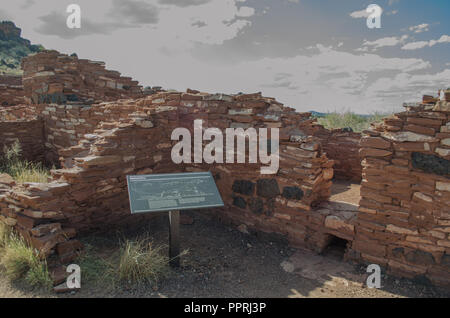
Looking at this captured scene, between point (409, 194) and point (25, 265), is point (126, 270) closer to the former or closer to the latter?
point (25, 265)

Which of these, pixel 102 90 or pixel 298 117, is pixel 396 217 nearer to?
pixel 298 117

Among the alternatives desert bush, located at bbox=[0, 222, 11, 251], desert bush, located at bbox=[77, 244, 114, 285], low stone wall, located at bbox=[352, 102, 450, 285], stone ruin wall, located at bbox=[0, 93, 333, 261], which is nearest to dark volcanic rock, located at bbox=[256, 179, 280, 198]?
stone ruin wall, located at bbox=[0, 93, 333, 261]

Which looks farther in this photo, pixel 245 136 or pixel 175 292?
pixel 245 136

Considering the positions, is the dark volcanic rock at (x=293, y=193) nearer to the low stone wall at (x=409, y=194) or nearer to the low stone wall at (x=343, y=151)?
the low stone wall at (x=409, y=194)

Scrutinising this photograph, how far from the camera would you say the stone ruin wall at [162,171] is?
155 inches

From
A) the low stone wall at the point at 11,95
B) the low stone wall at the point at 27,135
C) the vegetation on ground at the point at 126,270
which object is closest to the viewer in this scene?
the vegetation on ground at the point at 126,270

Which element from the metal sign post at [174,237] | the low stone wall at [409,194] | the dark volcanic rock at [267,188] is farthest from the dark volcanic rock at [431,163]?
the metal sign post at [174,237]

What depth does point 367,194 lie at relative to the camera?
4.01 m

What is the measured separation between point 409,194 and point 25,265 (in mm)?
4594

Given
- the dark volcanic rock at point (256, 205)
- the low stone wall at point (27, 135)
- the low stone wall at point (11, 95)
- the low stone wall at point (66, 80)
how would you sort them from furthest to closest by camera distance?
1. the low stone wall at point (11, 95)
2. the low stone wall at point (66, 80)
3. the low stone wall at point (27, 135)
4. the dark volcanic rock at point (256, 205)

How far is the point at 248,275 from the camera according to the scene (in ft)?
13.1

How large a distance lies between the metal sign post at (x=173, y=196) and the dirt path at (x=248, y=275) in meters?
0.46

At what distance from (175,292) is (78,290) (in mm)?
1036

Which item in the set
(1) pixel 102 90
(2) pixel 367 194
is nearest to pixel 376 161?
(2) pixel 367 194
